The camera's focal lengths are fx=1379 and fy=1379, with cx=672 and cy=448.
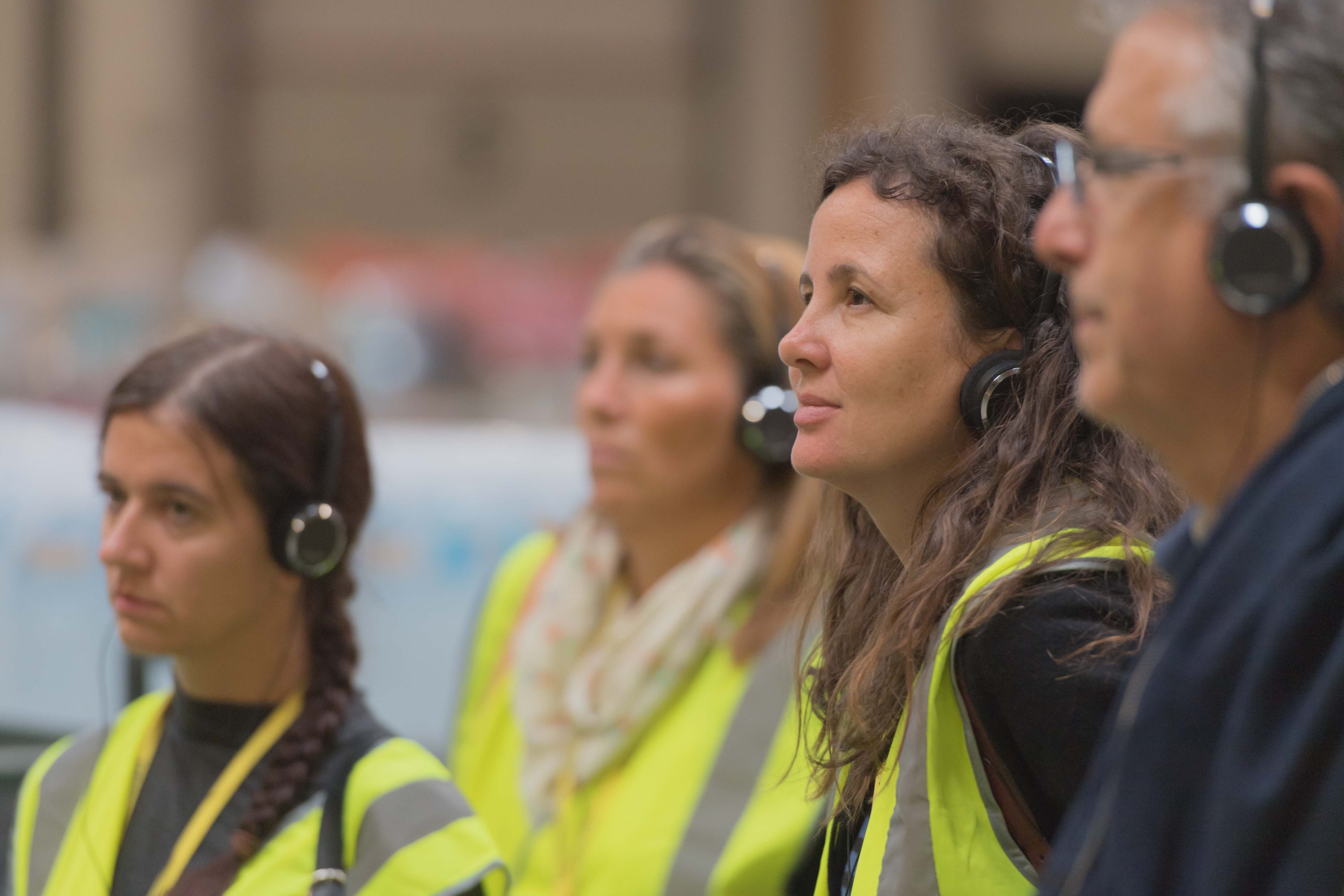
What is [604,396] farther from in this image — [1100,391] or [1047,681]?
[1100,391]

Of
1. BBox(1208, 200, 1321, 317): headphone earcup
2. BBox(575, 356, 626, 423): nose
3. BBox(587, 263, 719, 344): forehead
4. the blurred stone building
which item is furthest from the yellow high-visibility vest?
the blurred stone building

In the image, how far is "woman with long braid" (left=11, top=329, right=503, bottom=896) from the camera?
4.73 feet

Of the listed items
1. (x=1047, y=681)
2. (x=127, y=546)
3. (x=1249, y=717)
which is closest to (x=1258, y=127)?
(x=1249, y=717)

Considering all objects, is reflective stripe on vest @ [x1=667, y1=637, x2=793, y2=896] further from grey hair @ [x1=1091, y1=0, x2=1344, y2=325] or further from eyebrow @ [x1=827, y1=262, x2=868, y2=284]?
grey hair @ [x1=1091, y1=0, x2=1344, y2=325]

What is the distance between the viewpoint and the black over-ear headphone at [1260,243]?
78cm

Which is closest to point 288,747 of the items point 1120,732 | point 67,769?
point 67,769

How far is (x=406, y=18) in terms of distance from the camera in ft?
22.3

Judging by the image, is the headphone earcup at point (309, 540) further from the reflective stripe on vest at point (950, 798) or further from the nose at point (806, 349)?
the reflective stripe on vest at point (950, 798)

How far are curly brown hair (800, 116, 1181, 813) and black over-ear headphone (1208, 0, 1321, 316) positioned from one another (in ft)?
1.21

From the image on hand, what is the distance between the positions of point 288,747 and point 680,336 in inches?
40.8

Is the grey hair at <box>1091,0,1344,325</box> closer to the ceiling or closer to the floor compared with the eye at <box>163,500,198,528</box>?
closer to the ceiling

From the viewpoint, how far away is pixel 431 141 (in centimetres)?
694

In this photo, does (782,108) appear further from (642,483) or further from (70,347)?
(642,483)

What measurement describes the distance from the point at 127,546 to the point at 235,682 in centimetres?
20
